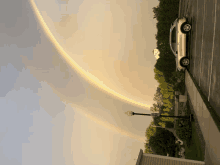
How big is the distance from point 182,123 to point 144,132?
4647 mm

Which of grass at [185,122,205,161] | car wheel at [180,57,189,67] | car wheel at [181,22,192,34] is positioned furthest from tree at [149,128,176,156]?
car wheel at [181,22,192,34]

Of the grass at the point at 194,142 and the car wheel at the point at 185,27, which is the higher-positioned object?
the car wheel at the point at 185,27

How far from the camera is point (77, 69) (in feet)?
49.8

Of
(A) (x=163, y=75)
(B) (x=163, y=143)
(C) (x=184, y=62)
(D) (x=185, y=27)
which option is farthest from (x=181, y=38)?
(B) (x=163, y=143)

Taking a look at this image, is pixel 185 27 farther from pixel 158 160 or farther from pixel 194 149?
pixel 194 149

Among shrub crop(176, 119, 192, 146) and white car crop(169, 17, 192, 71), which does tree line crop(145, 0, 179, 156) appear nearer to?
shrub crop(176, 119, 192, 146)

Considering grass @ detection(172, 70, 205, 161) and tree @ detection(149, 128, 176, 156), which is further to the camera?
tree @ detection(149, 128, 176, 156)

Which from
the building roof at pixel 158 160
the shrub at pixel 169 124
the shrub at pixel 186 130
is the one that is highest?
the shrub at pixel 169 124

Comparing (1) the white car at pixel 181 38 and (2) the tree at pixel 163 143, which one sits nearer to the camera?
(1) the white car at pixel 181 38

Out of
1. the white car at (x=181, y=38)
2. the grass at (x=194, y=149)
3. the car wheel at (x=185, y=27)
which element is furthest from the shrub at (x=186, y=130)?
the car wheel at (x=185, y=27)

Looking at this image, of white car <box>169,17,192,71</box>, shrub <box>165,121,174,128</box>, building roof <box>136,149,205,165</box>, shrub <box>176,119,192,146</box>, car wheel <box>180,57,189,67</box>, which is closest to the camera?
white car <box>169,17,192,71</box>

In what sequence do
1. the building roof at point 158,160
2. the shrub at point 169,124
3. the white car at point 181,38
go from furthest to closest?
the shrub at point 169,124 → the building roof at point 158,160 → the white car at point 181,38

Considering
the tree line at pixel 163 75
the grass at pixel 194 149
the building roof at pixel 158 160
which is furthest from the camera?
the tree line at pixel 163 75

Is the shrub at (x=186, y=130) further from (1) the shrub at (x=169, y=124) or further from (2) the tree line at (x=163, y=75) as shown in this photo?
(1) the shrub at (x=169, y=124)
